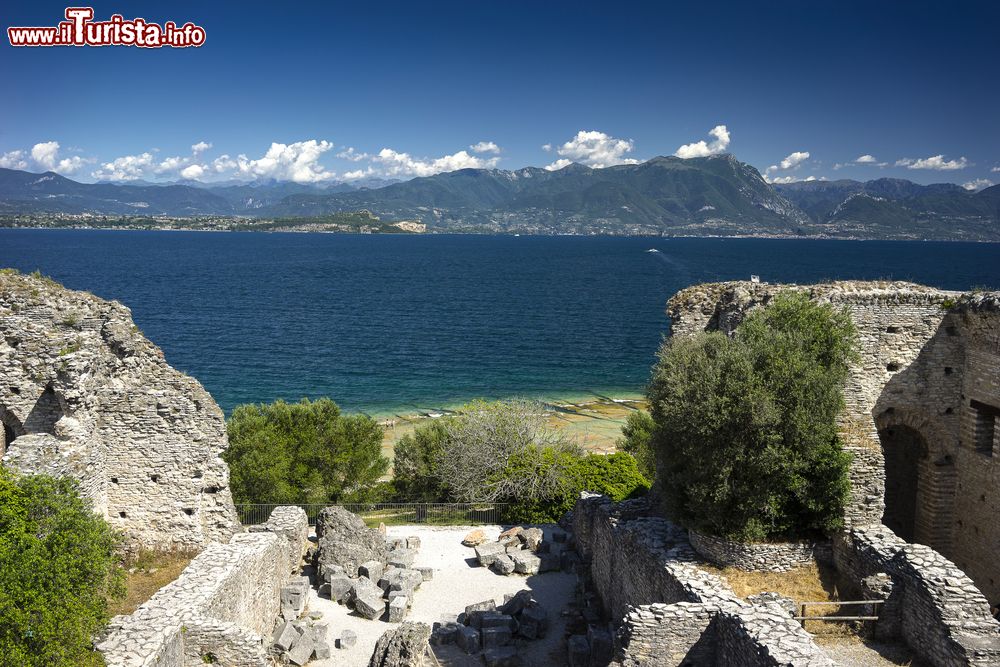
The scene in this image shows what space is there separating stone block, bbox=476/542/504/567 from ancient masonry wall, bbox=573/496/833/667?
4.98 m

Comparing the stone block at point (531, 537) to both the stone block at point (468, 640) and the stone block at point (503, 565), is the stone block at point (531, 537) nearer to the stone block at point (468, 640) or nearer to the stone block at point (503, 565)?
the stone block at point (503, 565)

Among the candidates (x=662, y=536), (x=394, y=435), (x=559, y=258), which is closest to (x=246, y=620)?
(x=662, y=536)

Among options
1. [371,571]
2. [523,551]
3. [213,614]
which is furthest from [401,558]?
[213,614]

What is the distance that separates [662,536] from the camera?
53.2 feet

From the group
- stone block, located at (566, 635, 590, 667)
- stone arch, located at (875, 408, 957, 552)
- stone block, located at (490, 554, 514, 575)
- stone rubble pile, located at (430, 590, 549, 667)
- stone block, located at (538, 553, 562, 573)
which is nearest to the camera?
stone block, located at (566, 635, 590, 667)

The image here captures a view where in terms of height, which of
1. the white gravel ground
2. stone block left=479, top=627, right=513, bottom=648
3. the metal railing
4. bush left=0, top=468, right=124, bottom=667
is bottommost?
the metal railing

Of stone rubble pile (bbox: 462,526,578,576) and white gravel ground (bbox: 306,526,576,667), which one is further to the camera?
stone rubble pile (bbox: 462,526,578,576)

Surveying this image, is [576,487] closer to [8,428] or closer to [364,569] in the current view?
[364,569]

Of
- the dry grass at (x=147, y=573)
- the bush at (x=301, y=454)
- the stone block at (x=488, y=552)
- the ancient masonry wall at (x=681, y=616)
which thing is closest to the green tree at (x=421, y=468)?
the bush at (x=301, y=454)

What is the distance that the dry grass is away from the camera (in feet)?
48.3

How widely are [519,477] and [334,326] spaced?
58983 mm

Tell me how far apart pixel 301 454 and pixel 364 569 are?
335 inches

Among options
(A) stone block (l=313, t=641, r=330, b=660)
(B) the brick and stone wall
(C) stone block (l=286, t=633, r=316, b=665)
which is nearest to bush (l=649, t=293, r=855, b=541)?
(B) the brick and stone wall

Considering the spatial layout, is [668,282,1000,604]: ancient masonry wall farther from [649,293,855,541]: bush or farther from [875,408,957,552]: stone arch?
[649,293,855,541]: bush
